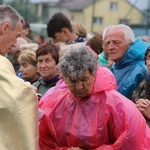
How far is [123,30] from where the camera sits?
19.9 ft

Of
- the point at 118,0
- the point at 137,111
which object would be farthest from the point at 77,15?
the point at 137,111

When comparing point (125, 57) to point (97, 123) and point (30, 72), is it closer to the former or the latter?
point (97, 123)

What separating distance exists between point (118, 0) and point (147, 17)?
5.67m

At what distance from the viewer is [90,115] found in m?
4.84

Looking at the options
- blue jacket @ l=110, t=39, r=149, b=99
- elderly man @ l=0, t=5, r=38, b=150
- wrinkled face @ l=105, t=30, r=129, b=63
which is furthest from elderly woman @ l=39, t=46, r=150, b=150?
wrinkled face @ l=105, t=30, r=129, b=63

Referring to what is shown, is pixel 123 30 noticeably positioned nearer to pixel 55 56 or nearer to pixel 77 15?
pixel 55 56

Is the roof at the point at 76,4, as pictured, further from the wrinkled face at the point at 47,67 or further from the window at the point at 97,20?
the wrinkled face at the point at 47,67

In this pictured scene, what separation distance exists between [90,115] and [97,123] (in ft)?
0.27

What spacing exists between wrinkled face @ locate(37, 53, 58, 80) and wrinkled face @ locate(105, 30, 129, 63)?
70 cm

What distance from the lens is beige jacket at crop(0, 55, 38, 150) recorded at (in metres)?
4.15

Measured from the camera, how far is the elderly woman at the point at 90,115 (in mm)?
4777

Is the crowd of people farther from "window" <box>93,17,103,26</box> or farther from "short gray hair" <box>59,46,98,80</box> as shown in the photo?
"window" <box>93,17,103,26</box>

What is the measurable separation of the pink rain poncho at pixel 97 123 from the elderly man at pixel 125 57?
82 centimetres

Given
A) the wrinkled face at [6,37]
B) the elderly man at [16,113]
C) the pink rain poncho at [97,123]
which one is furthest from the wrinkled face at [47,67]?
the elderly man at [16,113]
